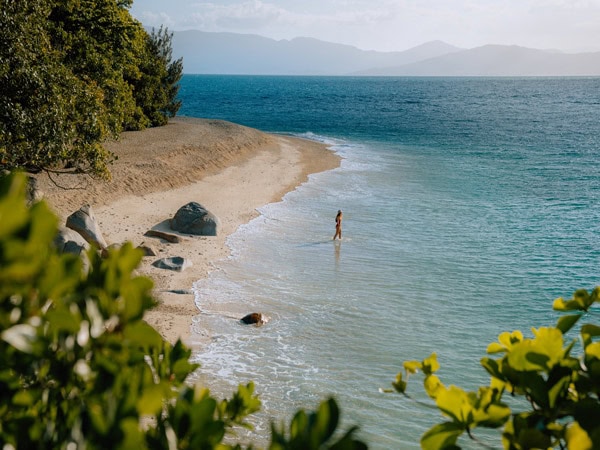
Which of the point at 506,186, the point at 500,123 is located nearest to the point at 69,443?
the point at 506,186

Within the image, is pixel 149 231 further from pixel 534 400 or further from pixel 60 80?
pixel 534 400

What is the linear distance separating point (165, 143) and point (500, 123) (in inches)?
2141

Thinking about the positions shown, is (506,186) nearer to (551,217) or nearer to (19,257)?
(551,217)

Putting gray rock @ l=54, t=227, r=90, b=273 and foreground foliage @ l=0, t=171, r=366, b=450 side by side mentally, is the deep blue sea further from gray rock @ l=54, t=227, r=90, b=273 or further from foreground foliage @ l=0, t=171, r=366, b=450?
foreground foliage @ l=0, t=171, r=366, b=450

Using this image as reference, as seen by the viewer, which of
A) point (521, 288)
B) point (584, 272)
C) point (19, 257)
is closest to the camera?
point (19, 257)

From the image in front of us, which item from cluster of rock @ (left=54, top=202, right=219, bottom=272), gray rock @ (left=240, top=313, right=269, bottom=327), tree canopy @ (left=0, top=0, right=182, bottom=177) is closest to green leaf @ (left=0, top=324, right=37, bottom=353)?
cluster of rock @ (left=54, top=202, right=219, bottom=272)

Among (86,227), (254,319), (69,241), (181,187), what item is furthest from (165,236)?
(181,187)

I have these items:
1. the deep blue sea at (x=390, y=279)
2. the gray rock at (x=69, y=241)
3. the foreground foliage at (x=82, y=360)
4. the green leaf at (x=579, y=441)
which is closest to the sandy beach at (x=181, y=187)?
the deep blue sea at (x=390, y=279)

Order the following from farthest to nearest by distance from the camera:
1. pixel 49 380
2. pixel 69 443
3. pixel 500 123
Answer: pixel 500 123
pixel 49 380
pixel 69 443

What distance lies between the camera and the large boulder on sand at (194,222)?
2258cm

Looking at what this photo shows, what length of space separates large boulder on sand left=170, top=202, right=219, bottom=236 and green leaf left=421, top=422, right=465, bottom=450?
69.3ft

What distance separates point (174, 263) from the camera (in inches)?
744

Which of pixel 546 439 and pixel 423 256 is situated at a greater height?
pixel 546 439

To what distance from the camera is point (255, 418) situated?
1144 cm
